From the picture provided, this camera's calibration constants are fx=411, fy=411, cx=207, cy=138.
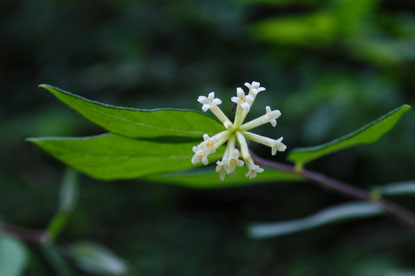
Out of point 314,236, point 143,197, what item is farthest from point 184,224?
point 314,236

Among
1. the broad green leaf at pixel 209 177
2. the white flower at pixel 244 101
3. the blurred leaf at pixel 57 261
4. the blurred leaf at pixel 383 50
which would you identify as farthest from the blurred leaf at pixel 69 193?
the blurred leaf at pixel 383 50

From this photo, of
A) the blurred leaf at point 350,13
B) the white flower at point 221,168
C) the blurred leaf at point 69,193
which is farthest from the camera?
the blurred leaf at point 350,13

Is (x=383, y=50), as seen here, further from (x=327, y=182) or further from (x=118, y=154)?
(x=118, y=154)

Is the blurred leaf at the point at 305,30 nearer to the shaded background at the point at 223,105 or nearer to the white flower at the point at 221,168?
the shaded background at the point at 223,105

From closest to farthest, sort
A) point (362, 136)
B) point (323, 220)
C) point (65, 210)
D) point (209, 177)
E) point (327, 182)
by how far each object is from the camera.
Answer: point (362, 136) → point (327, 182) → point (209, 177) → point (323, 220) → point (65, 210)

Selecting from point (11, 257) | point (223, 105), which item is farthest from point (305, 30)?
point (11, 257)

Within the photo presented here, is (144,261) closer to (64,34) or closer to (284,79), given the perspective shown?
(284,79)
